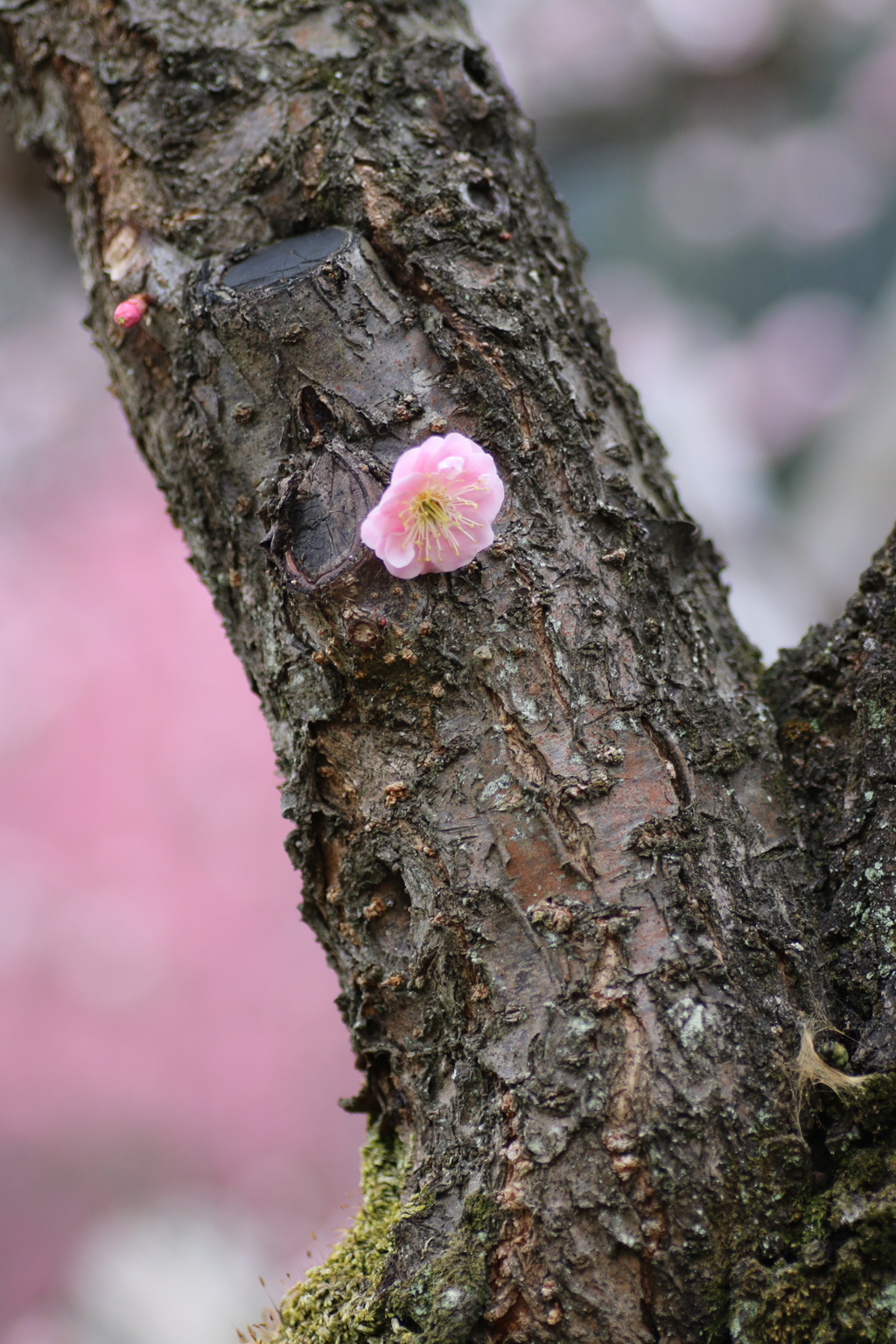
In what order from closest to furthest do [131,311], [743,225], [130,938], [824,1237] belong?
[824,1237], [131,311], [130,938], [743,225]

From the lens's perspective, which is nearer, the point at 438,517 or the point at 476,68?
the point at 438,517

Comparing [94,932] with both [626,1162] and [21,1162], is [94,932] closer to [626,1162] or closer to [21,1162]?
[21,1162]

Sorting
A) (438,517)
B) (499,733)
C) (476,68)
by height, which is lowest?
(499,733)

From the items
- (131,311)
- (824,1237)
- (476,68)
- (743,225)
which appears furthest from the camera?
(743,225)

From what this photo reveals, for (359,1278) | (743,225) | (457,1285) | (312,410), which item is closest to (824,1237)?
(457,1285)

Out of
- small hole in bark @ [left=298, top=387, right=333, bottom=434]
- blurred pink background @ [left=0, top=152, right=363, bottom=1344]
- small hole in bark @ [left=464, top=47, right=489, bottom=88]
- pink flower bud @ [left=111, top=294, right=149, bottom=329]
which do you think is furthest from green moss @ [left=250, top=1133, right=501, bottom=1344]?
blurred pink background @ [left=0, top=152, right=363, bottom=1344]

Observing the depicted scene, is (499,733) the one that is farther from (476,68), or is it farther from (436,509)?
(476,68)

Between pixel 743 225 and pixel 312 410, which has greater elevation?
pixel 743 225

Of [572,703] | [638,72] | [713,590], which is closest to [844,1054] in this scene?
[572,703]
